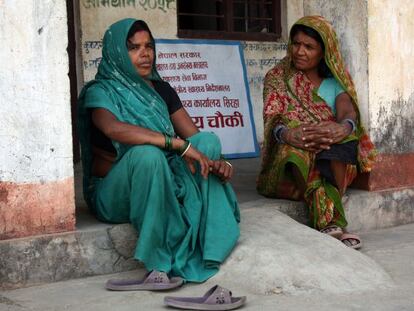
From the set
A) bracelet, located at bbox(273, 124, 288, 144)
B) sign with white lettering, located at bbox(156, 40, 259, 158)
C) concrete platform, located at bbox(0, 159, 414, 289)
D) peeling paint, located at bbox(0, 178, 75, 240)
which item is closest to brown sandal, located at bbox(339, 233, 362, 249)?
concrete platform, located at bbox(0, 159, 414, 289)

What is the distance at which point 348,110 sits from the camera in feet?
15.0

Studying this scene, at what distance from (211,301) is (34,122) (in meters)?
1.17

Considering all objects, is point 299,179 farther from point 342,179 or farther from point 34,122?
point 34,122

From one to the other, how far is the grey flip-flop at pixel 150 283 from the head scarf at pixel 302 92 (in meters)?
Result: 1.44

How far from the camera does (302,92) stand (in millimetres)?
4664

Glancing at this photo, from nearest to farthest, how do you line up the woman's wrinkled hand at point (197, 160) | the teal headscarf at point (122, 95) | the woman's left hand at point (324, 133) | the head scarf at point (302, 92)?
the woman's wrinkled hand at point (197, 160) < the teal headscarf at point (122, 95) < the woman's left hand at point (324, 133) < the head scarf at point (302, 92)

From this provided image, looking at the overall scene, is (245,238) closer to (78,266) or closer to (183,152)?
(183,152)

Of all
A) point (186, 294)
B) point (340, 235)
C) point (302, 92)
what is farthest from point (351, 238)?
point (186, 294)

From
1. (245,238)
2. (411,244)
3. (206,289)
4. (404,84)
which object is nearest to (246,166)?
(404,84)

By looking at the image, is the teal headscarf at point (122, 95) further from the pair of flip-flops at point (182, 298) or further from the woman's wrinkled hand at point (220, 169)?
the pair of flip-flops at point (182, 298)

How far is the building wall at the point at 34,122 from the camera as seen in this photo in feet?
11.3

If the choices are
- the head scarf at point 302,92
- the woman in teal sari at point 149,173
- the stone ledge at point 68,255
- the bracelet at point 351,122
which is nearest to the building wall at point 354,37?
the head scarf at point 302,92

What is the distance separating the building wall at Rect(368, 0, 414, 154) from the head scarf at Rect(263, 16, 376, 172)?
1.06 ft

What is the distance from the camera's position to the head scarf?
4555 millimetres
